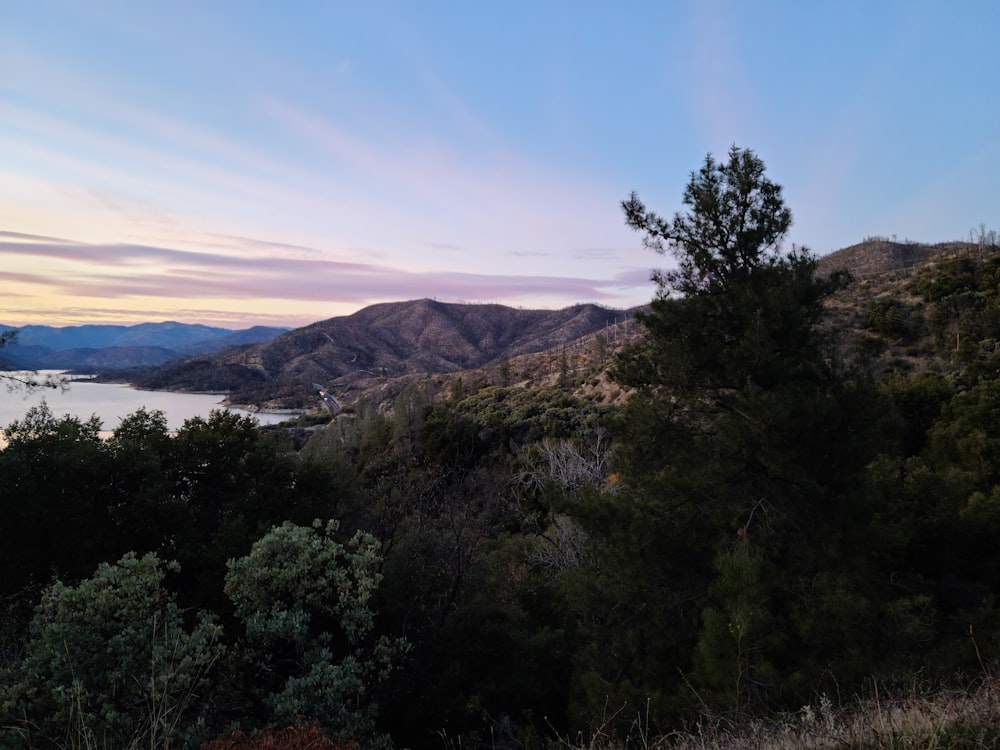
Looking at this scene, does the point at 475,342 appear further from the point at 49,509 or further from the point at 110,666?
the point at 110,666

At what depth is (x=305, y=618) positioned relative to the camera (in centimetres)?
490

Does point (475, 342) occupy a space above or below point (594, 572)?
above

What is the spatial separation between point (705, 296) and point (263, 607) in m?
6.18

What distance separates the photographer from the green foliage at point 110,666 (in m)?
3.92

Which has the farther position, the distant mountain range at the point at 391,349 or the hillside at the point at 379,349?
the hillside at the point at 379,349

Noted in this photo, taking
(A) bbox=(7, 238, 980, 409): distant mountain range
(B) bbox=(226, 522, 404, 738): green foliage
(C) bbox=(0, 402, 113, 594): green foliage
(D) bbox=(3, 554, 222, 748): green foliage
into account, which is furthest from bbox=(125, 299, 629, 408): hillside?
(D) bbox=(3, 554, 222, 748): green foliage

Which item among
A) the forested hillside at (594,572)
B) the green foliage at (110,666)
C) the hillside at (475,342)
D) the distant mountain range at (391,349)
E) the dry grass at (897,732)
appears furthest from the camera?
the distant mountain range at (391,349)

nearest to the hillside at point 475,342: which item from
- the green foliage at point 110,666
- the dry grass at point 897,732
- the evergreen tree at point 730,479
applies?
the evergreen tree at point 730,479

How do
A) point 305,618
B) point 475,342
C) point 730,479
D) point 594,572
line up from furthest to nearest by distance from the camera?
1. point 475,342
2. point 594,572
3. point 730,479
4. point 305,618

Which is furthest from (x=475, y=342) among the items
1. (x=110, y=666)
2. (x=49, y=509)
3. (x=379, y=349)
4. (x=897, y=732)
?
(x=897, y=732)

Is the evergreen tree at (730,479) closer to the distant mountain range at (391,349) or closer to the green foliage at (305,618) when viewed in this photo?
the green foliage at (305,618)

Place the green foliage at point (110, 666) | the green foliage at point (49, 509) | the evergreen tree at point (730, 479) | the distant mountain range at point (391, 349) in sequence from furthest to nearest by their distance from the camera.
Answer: the distant mountain range at point (391, 349), the green foliage at point (49, 509), the evergreen tree at point (730, 479), the green foliage at point (110, 666)

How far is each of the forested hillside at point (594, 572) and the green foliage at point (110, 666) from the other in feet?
0.09

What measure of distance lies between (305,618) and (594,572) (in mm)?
3793
